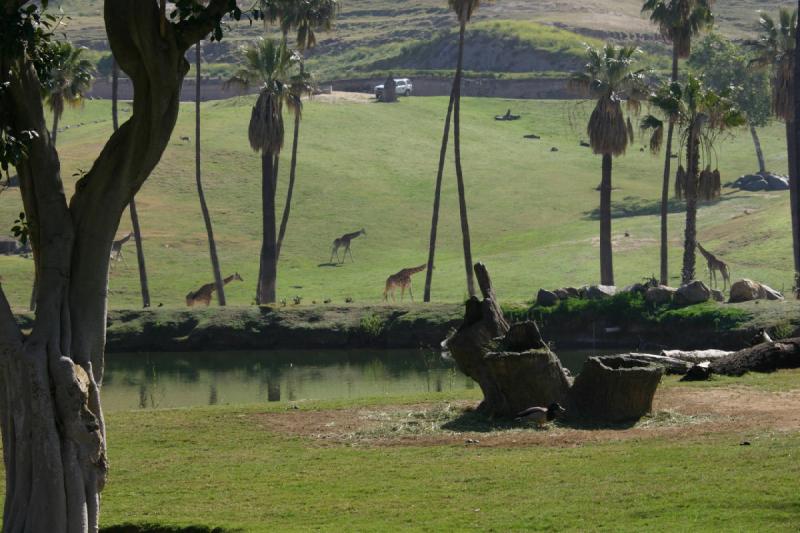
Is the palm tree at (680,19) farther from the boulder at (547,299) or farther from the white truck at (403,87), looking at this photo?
the white truck at (403,87)

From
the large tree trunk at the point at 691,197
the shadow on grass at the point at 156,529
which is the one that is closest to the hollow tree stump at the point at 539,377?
the shadow on grass at the point at 156,529

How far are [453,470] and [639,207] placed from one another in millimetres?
68083

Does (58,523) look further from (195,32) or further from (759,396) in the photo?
(759,396)

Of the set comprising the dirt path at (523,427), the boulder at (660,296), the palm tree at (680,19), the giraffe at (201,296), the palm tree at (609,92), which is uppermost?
the palm tree at (680,19)

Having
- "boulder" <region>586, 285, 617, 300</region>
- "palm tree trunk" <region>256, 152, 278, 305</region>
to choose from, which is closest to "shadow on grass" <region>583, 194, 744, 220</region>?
"palm tree trunk" <region>256, 152, 278, 305</region>

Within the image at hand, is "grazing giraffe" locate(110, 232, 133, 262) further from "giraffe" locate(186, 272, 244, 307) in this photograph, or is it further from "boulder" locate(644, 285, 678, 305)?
"boulder" locate(644, 285, 678, 305)

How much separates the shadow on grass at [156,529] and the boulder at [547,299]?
35.3m

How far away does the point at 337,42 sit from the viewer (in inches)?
7490

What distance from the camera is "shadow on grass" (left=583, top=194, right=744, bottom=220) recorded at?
86.0m

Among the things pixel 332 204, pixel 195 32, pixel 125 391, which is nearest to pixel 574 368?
pixel 125 391

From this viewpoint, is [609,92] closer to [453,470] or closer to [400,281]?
[400,281]

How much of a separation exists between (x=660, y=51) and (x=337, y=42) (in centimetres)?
4785

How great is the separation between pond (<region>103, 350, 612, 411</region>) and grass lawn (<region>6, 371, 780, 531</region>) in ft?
30.6

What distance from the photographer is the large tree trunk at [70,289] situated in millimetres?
16156
